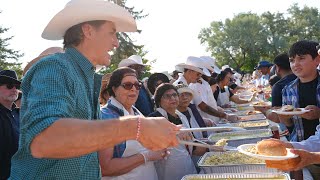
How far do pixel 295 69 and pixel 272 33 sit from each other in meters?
50.4

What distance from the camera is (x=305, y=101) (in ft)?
10.5

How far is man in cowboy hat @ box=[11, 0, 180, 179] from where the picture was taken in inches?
39.9

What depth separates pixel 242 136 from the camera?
3479 millimetres

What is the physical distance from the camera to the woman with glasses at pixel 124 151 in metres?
2.13

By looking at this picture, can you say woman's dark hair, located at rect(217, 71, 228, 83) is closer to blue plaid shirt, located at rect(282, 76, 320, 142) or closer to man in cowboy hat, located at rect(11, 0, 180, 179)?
blue plaid shirt, located at rect(282, 76, 320, 142)

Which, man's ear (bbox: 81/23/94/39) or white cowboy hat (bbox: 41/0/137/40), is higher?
white cowboy hat (bbox: 41/0/137/40)

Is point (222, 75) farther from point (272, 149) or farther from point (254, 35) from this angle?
point (254, 35)

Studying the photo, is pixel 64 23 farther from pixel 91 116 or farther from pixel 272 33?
pixel 272 33

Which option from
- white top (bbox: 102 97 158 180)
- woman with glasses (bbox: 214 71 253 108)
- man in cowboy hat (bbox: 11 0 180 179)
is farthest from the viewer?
woman with glasses (bbox: 214 71 253 108)

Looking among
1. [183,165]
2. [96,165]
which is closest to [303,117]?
[183,165]

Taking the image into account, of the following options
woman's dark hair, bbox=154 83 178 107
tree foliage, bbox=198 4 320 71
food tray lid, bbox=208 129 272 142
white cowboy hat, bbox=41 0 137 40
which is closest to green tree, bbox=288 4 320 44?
tree foliage, bbox=198 4 320 71

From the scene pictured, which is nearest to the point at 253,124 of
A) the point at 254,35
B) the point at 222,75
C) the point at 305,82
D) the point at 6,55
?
the point at 305,82

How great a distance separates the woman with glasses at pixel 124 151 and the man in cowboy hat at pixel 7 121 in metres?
0.87

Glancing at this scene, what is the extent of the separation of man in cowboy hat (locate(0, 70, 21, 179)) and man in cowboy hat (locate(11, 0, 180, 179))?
4.61ft
